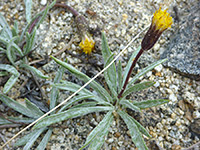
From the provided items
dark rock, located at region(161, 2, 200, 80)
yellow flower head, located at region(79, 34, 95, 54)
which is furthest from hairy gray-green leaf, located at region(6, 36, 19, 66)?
dark rock, located at region(161, 2, 200, 80)

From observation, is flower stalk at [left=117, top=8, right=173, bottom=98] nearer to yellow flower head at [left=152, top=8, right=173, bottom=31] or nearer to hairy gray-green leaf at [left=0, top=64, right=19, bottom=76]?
yellow flower head at [left=152, top=8, right=173, bottom=31]

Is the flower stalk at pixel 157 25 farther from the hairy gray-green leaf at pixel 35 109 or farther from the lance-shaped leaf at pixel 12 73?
the lance-shaped leaf at pixel 12 73

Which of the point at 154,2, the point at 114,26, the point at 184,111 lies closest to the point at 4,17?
the point at 114,26

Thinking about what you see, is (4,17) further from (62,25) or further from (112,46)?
(112,46)

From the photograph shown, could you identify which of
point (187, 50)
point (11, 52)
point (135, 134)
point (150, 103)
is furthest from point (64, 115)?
point (187, 50)

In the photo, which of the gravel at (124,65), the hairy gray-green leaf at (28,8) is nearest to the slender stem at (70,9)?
the gravel at (124,65)

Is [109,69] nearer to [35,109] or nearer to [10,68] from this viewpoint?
[35,109]

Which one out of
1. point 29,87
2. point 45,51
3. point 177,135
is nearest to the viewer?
point 177,135
